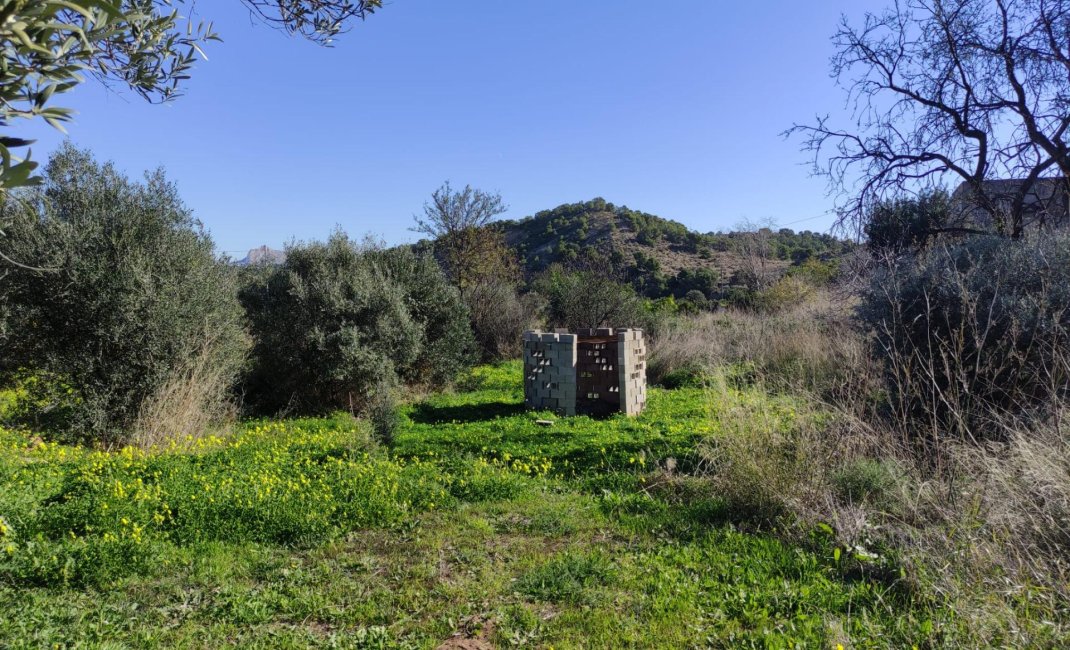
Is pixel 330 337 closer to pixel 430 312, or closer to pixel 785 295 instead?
pixel 430 312

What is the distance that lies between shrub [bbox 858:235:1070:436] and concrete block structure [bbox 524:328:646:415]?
394 centimetres

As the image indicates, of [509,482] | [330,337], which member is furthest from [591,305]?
[509,482]

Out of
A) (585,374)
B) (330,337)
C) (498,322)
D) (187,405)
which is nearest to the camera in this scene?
(187,405)

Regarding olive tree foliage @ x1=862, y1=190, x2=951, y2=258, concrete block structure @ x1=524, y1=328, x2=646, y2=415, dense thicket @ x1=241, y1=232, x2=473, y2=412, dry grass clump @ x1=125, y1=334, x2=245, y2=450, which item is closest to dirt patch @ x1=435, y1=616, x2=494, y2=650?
dry grass clump @ x1=125, y1=334, x2=245, y2=450

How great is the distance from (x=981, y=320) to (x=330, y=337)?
9582mm

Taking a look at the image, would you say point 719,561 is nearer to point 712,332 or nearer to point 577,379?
point 577,379

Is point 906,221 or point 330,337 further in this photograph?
point 330,337

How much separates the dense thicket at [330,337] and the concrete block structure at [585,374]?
2.82 meters

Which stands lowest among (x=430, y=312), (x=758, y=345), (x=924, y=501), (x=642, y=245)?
(x=924, y=501)

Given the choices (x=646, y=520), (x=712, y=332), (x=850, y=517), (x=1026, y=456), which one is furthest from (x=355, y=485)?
(x=712, y=332)

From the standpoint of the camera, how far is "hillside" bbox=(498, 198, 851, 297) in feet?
109

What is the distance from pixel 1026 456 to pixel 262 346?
37.3 ft

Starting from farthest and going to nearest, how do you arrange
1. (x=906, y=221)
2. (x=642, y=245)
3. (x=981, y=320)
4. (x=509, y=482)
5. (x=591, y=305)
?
(x=642, y=245) < (x=591, y=305) < (x=906, y=221) < (x=981, y=320) < (x=509, y=482)

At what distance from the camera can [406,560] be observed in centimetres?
394
